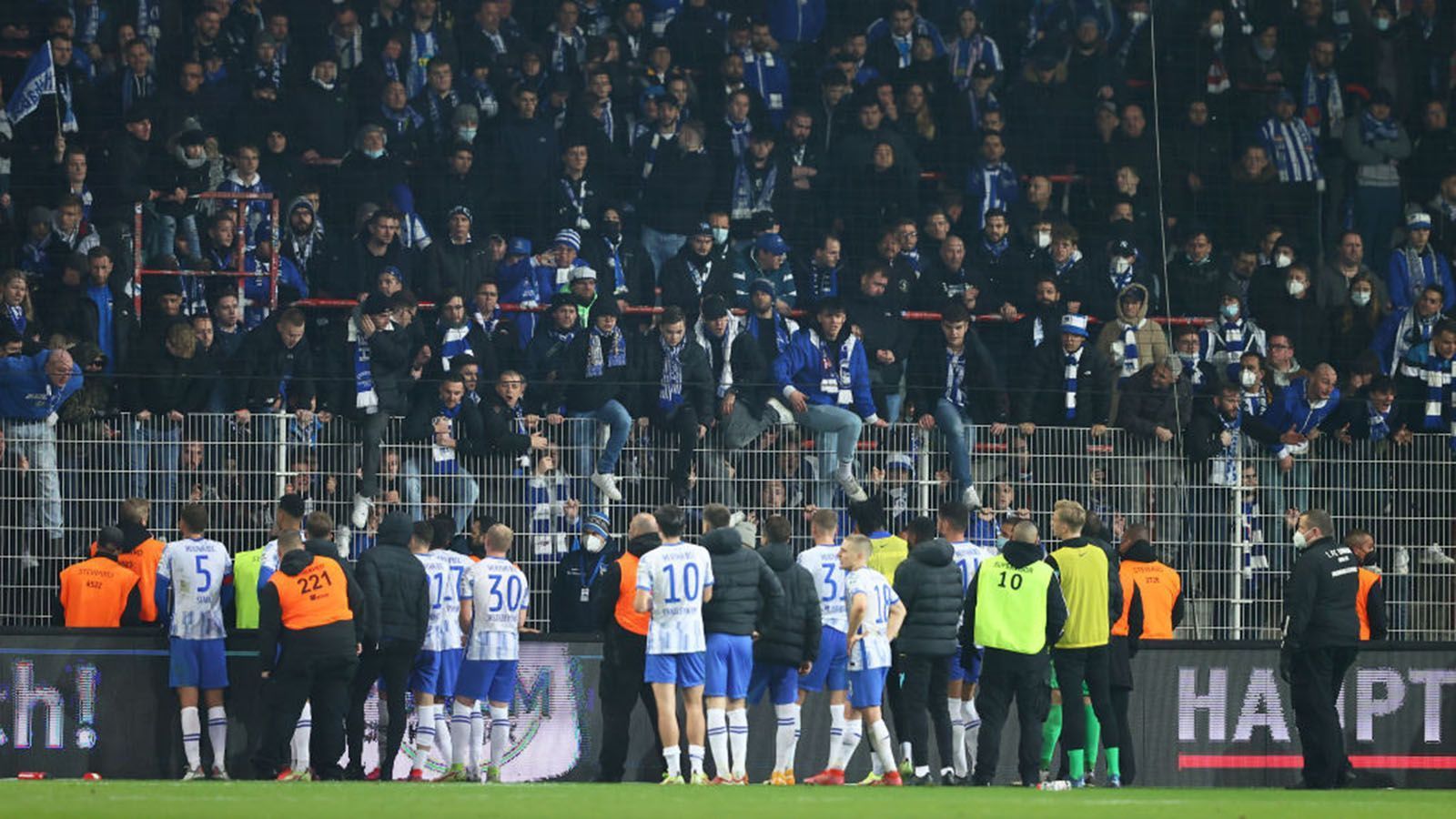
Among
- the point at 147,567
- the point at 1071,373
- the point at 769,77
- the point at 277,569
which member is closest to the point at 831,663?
the point at 277,569

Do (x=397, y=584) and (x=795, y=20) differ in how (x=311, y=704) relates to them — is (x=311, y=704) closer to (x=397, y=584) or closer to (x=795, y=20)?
(x=397, y=584)

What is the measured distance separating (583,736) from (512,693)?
733 mm

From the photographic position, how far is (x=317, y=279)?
19234 mm

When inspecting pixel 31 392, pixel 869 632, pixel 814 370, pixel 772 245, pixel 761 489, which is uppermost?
pixel 772 245

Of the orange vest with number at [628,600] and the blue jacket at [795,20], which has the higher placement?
the blue jacket at [795,20]

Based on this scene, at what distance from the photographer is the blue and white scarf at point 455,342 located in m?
17.9

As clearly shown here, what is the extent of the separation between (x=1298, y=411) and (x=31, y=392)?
9199mm

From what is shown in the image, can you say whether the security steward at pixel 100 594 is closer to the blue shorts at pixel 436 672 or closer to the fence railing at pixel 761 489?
the fence railing at pixel 761 489

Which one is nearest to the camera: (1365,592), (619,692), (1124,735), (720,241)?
(619,692)

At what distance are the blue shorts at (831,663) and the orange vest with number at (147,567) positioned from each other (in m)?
4.29

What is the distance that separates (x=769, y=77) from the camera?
21.2 meters

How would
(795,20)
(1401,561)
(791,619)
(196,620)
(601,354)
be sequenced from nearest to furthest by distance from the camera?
1. (791,619)
2. (196,620)
3. (1401,561)
4. (601,354)
5. (795,20)

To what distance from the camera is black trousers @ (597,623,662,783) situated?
47.0 feet

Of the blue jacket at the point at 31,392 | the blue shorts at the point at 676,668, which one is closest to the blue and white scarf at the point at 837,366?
the blue shorts at the point at 676,668
